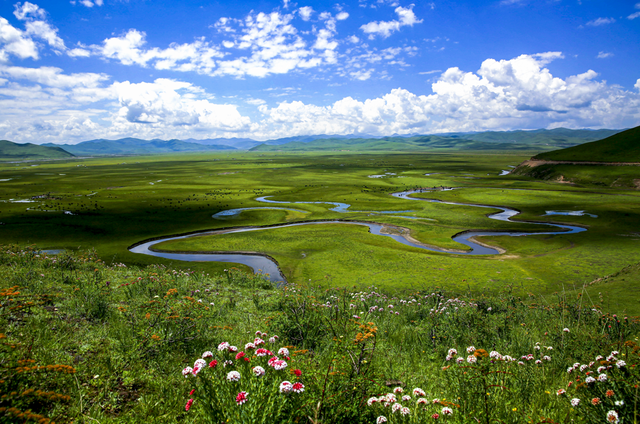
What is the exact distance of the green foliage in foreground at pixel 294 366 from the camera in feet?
14.0

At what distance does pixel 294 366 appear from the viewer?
5.45 m

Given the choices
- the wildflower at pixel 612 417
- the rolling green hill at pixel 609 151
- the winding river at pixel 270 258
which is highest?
the rolling green hill at pixel 609 151

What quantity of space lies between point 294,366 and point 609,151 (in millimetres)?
164471

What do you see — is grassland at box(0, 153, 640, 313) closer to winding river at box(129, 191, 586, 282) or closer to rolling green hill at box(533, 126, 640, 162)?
winding river at box(129, 191, 586, 282)

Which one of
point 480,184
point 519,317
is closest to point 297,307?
point 519,317

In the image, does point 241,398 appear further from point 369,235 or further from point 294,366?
point 369,235

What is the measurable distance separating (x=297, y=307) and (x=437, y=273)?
24.6 meters

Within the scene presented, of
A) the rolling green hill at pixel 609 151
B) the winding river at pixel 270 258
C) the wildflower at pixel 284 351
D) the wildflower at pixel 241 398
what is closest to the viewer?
the wildflower at pixel 241 398

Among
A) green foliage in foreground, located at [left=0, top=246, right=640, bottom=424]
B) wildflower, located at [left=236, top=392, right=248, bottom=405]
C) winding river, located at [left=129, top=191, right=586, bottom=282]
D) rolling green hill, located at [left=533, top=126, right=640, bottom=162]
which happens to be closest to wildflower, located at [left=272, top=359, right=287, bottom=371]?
green foliage in foreground, located at [left=0, top=246, right=640, bottom=424]

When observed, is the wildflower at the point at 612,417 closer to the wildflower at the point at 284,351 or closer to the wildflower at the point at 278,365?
the wildflower at the point at 278,365

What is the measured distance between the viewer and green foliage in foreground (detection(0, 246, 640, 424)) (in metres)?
4.26

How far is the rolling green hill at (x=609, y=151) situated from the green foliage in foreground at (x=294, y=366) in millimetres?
141586

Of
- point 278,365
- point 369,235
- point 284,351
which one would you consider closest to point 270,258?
point 369,235

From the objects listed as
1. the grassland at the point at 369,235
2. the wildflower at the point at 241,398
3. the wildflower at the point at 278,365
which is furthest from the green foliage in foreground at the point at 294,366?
the grassland at the point at 369,235
